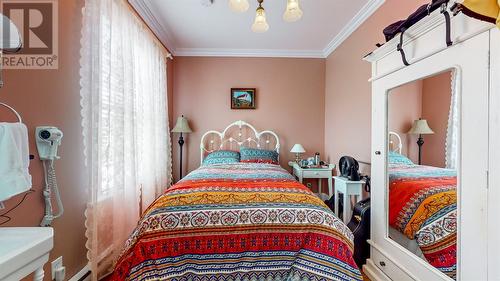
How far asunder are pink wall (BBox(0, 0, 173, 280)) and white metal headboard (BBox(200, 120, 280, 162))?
2.26 meters

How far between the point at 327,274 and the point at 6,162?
70.5 inches

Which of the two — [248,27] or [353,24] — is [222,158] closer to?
[248,27]

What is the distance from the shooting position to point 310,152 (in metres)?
4.04

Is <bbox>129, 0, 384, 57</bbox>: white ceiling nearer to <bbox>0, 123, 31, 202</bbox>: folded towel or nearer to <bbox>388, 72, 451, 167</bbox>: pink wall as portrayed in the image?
<bbox>388, 72, 451, 167</bbox>: pink wall

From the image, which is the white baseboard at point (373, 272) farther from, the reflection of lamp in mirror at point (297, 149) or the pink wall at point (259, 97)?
the pink wall at point (259, 97)

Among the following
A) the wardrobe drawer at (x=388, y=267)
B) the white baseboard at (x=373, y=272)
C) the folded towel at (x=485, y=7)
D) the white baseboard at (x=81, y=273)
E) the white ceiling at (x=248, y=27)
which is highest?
the white ceiling at (x=248, y=27)

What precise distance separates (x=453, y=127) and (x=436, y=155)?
18 centimetres

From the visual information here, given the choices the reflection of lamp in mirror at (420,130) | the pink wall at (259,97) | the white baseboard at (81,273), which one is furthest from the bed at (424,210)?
the pink wall at (259,97)

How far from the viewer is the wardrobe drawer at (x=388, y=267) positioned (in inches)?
60.0

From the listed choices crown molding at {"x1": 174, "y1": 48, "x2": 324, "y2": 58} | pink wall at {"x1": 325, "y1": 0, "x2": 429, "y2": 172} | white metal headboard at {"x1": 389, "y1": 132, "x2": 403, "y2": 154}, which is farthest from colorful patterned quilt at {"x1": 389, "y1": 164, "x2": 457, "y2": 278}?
crown molding at {"x1": 174, "y1": 48, "x2": 324, "y2": 58}

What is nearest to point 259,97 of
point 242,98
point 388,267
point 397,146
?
point 242,98

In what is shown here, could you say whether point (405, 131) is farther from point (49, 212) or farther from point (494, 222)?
point (49, 212)

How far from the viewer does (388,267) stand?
1.66 metres

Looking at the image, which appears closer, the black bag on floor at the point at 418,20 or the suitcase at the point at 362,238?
the black bag on floor at the point at 418,20
